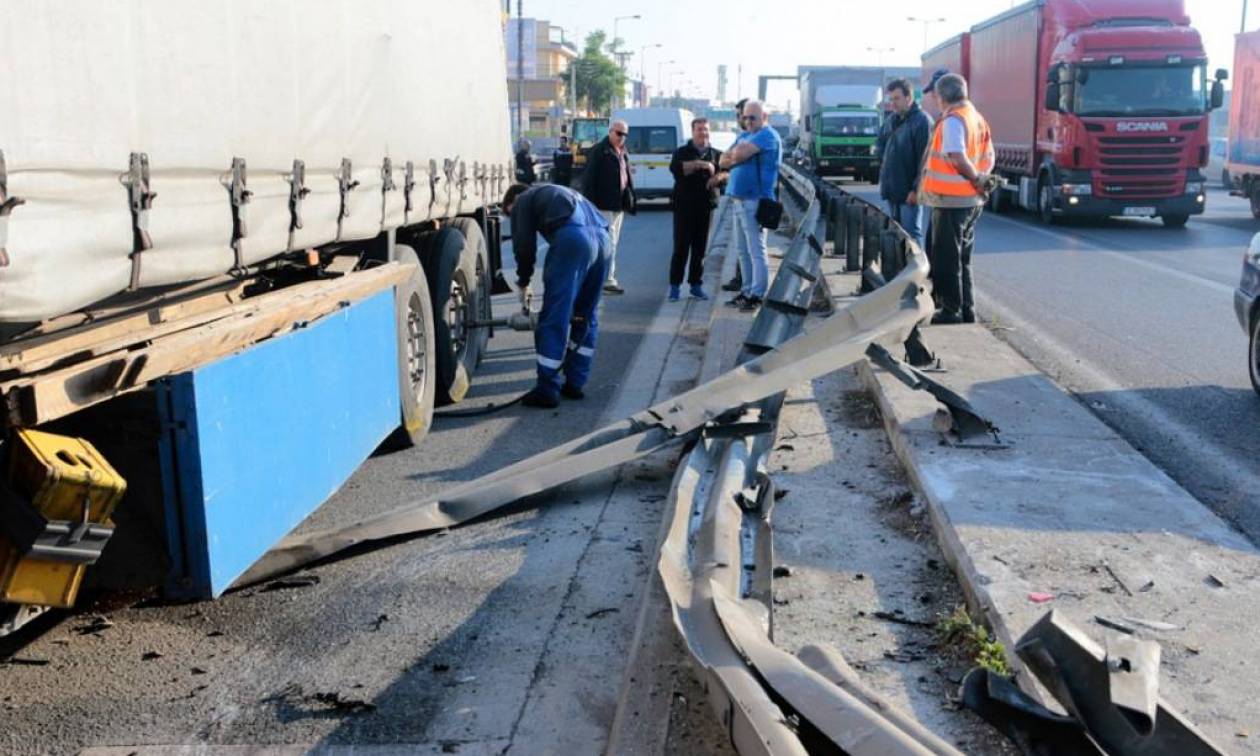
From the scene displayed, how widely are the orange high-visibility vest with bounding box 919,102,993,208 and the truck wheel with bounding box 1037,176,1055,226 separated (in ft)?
47.3

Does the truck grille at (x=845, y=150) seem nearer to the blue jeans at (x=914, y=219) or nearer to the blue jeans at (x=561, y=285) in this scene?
the blue jeans at (x=914, y=219)

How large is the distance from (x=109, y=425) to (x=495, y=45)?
299 inches

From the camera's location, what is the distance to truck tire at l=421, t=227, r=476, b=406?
350 inches

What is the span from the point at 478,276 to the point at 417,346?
2.22 metres

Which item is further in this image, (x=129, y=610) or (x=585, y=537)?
(x=585, y=537)

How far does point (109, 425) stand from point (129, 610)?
1.22 metres

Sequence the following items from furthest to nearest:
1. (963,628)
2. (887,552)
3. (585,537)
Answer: (585,537), (887,552), (963,628)

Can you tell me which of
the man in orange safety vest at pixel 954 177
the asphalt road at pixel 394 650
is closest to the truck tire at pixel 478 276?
the asphalt road at pixel 394 650

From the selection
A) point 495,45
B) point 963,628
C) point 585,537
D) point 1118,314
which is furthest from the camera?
point 1118,314

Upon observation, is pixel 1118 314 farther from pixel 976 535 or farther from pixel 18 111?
pixel 18 111

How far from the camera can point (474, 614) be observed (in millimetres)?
5160

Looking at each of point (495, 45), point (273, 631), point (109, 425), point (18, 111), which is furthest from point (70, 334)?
point (495, 45)

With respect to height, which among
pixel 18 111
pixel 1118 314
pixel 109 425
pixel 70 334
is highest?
pixel 18 111

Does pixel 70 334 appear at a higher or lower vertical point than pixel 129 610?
higher
